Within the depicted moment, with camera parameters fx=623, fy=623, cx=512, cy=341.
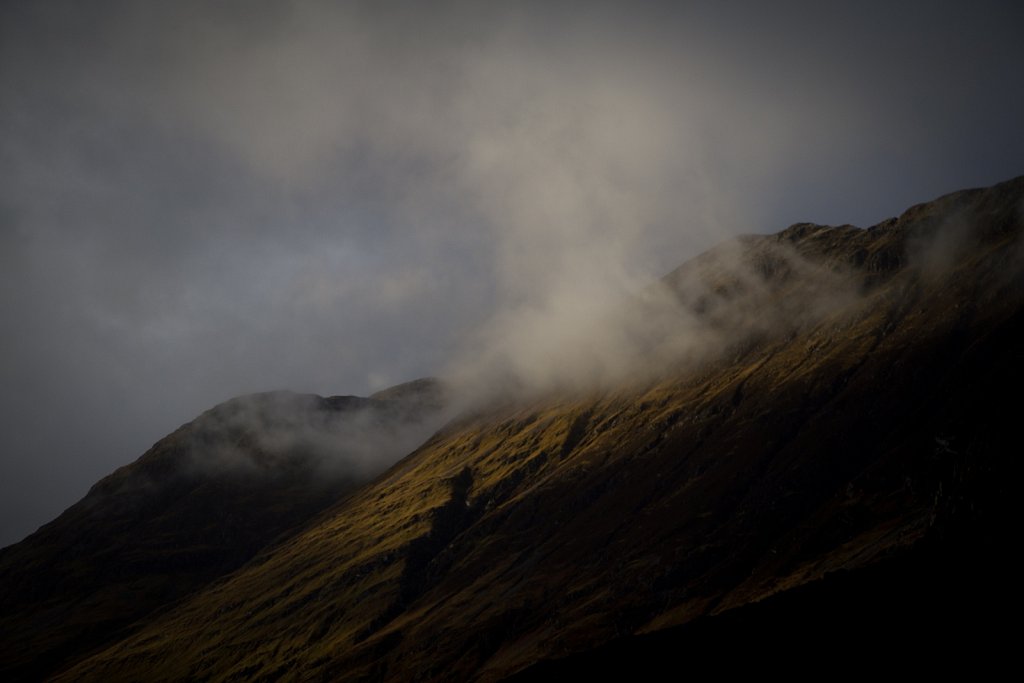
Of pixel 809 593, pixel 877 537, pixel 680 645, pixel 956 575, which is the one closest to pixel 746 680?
pixel 680 645

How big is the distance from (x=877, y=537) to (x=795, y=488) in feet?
166

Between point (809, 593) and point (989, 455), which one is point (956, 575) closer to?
point (809, 593)

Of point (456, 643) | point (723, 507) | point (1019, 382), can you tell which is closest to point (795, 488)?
point (723, 507)

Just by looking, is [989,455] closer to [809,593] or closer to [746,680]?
[809,593]

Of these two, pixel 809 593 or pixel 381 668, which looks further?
pixel 381 668

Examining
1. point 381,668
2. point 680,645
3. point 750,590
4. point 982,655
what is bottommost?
point 750,590

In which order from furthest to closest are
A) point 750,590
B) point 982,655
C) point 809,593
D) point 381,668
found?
point 381,668 → point 750,590 → point 809,593 → point 982,655

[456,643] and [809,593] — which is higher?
[809,593]

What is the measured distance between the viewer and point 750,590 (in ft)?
495

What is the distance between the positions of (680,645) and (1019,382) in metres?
155

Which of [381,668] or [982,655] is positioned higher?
[982,655]

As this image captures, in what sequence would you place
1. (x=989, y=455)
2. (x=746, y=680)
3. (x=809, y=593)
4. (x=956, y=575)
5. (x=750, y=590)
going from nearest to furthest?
(x=746, y=680) → (x=956, y=575) → (x=809, y=593) → (x=989, y=455) → (x=750, y=590)

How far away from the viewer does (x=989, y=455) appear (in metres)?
82.2

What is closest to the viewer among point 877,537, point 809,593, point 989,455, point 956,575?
point 956,575
